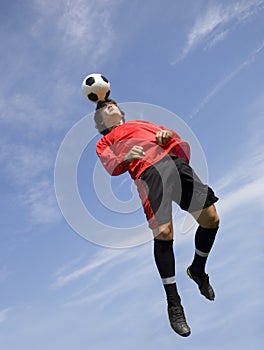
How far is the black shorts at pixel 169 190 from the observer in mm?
4781

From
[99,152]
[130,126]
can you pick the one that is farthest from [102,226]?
[130,126]

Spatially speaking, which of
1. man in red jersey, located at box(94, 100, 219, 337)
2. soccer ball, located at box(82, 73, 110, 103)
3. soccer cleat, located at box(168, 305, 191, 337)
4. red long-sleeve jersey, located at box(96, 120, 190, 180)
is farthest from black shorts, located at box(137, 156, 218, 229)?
soccer ball, located at box(82, 73, 110, 103)

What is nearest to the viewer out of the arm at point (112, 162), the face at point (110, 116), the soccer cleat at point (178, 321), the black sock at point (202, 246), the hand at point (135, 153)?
the soccer cleat at point (178, 321)

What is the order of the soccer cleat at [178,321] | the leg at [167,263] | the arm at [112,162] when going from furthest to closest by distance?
1. the arm at [112,162]
2. the leg at [167,263]
3. the soccer cleat at [178,321]

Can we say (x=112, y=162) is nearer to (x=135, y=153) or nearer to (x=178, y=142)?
(x=135, y=153)

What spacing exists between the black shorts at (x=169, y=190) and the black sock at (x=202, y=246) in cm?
32

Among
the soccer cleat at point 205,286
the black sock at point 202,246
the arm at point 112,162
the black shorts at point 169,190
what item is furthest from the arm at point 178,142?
the soccer cleat at point 205,286

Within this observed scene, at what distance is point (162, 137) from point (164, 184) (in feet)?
1.69

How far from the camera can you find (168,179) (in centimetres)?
486

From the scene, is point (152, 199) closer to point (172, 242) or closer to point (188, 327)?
point (172, 242)

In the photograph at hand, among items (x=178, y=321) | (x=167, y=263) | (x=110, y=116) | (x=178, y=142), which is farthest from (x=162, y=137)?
(x=178, y=321)

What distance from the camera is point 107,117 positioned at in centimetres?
545

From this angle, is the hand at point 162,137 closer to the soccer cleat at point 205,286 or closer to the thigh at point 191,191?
the thigh at point 191,191

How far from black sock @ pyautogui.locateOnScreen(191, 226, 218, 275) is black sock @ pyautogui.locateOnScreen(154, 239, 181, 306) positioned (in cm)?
55
